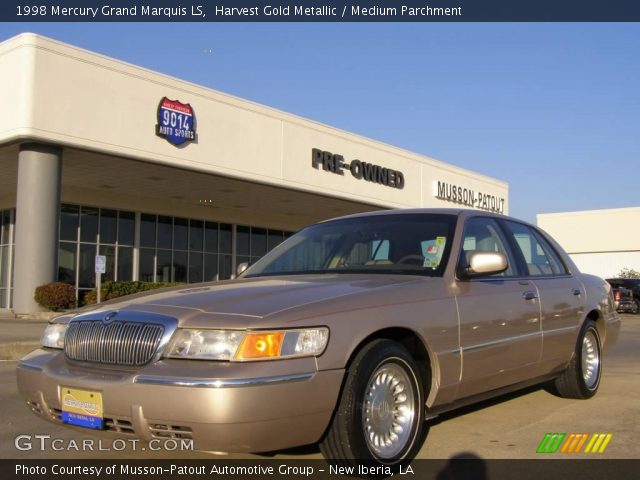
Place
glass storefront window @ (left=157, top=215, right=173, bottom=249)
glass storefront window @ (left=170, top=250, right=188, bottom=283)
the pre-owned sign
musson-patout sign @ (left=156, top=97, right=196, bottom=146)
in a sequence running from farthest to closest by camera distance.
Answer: glass storefront window @ (left=170, top=250, right=188, bottom=283)
glass storefront window @ (left=157, top=215, right=173, bottom=249)
the pre-owned sign
musson-patout sign @ (left=156, top=97, right=196, bottom=146)

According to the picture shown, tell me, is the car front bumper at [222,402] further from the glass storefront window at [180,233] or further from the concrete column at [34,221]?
the glass storefront window at [180,233]

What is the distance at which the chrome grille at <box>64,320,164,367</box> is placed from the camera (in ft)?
11.7

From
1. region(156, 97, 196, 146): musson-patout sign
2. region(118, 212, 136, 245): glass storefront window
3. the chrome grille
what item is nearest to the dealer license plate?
the chrome grille

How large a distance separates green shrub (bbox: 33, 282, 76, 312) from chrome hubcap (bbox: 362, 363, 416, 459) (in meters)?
16.0

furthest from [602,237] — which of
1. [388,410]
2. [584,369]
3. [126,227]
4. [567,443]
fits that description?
[388,410]

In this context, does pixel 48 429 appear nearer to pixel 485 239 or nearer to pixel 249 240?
pixel 485 239

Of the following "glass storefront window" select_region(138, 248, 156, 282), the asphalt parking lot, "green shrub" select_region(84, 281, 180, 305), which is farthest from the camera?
"glass storefront window" select_region(138, 248, 156, 282)

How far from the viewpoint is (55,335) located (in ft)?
13.9

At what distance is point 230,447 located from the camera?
332cm

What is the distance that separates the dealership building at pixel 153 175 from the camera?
18.6 m

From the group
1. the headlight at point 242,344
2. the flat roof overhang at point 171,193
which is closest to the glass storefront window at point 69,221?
the flat roof overhang at point 171,193

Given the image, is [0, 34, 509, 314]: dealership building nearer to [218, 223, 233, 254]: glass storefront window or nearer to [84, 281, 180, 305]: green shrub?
[218, 223, 233, 254]: glass storefront window

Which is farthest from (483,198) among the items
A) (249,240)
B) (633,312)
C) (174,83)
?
(174,83)

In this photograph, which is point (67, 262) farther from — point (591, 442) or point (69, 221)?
point (591, 442)
